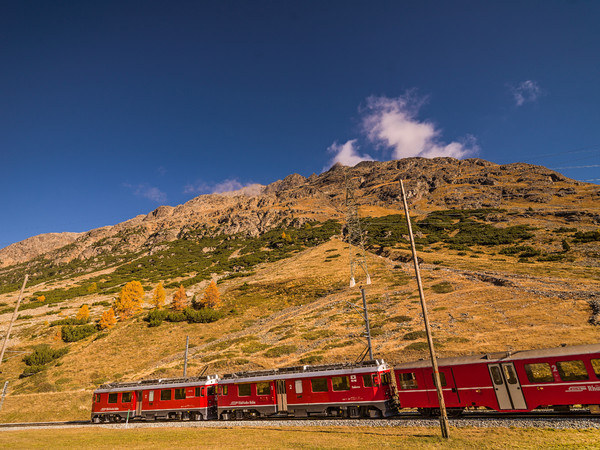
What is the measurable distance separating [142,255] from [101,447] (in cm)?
16577

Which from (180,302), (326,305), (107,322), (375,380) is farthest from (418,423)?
(107,322)

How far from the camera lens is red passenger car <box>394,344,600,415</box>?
1361cm

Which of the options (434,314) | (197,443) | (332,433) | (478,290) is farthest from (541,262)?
(197,443)

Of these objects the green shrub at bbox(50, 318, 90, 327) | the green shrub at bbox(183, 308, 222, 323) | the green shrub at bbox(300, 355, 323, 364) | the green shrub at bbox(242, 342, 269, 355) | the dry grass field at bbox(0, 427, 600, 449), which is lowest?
the dry grass field at bbox(0, 427, 600, 449)

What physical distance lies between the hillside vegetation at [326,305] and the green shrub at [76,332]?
0.26m

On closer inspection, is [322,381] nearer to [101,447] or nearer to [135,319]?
[101,447]

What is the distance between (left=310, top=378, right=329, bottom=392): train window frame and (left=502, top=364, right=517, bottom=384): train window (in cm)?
1002

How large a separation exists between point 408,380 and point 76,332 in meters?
64.4

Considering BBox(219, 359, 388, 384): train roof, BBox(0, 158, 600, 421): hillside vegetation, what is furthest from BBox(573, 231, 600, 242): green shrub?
BBox(219, 359, 388, 384): train roof

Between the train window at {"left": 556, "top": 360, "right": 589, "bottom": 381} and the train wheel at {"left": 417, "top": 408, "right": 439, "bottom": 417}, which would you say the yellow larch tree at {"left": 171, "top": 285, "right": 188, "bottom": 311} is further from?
the train window at {"left": 556, "top": 360, "right": 589, "bottom": 381}

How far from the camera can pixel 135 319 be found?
2537 inches

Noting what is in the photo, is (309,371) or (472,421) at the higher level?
(309,371)

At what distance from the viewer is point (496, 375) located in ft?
51.0

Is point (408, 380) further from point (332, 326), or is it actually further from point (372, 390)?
point (332, 326)
